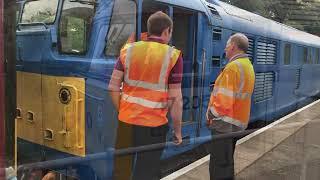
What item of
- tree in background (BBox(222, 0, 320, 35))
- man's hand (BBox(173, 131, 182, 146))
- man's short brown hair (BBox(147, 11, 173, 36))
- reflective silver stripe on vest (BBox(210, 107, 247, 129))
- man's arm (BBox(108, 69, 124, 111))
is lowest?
man's hand (BBox(173, 131, 182, 146))

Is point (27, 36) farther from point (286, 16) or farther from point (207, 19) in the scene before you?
point (286, 16)

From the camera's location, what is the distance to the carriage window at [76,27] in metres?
2.15

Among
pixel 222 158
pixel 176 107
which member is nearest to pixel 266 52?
pixel 222 158

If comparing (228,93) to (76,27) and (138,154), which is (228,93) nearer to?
(138,154)

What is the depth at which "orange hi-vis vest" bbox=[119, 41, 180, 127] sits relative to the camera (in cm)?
224

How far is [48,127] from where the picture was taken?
6.88ft

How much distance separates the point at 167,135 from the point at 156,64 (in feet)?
1.27

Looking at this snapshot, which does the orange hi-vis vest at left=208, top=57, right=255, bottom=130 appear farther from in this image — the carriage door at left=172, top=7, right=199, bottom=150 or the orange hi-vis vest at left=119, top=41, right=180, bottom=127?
the orange hi-vis vest at left=119, top=41, right=180, bottom=127

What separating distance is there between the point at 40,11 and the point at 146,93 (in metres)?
0.60

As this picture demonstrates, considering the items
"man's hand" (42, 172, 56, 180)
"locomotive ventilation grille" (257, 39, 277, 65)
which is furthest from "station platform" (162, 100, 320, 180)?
"man's hand" (42, 172, 56, 180)

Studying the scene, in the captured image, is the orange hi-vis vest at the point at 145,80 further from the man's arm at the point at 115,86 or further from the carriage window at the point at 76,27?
the carriage window at the point at 76,27

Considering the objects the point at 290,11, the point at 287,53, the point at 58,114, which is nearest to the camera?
the point at 58,114

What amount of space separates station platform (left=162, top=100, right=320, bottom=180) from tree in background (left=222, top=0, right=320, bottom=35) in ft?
2.07

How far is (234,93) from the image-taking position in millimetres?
2732
